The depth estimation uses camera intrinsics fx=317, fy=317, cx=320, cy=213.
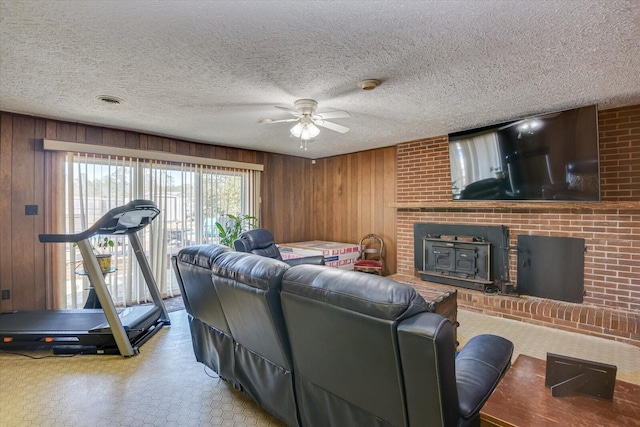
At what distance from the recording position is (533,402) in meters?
1.09

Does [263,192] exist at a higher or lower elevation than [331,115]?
lower

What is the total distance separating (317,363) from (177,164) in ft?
12.5

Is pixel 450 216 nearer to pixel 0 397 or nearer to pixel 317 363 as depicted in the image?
pixel 317 363

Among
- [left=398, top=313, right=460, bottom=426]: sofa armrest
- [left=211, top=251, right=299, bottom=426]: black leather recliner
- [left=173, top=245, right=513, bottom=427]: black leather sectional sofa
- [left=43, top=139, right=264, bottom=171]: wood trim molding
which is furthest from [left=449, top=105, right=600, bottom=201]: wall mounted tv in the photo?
[left=43, top=139, right=264, bottom=171]: wood trim molding

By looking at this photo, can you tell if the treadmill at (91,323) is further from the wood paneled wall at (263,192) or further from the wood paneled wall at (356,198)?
the wood paneled wall at (356,198)

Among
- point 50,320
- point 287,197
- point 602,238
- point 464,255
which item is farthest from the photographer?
point 287,197

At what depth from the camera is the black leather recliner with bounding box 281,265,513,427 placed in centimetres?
103

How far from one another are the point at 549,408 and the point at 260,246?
3.13 meters

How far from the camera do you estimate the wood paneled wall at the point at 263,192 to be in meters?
3.27

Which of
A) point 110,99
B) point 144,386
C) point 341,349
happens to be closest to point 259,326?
point 341,349

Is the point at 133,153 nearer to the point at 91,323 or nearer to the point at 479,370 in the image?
the point at 91,323

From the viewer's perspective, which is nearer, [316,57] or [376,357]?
[376,357]

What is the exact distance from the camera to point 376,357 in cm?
113

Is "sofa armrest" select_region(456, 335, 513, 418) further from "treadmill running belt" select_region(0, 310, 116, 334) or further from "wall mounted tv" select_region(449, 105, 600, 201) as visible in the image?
"treadmill running belt" select_region(0, 310, 116, 334)
